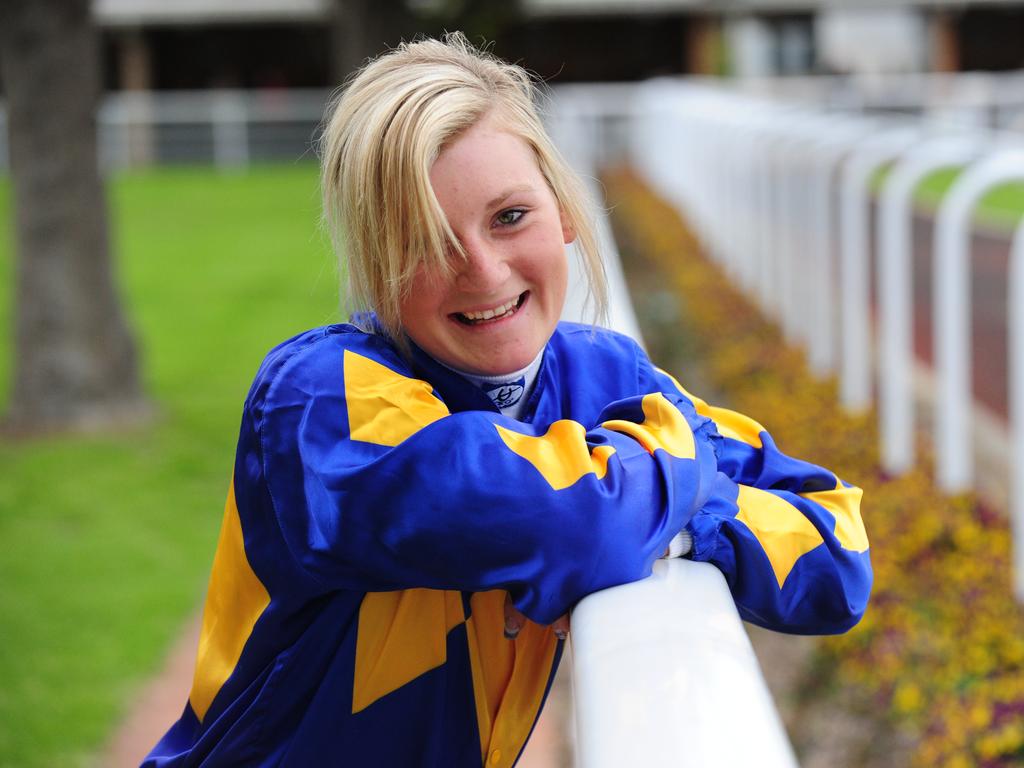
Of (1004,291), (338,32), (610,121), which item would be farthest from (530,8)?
(1004,291)

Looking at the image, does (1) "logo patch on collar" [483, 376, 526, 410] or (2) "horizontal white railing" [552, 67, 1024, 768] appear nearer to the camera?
(2) "horizontal white railing" [552, 67, 1024, 768]

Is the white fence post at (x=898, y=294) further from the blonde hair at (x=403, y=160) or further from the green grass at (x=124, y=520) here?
the blonde hair at (x=403, y=160)

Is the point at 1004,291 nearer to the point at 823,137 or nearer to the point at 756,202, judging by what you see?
the point at 756,202

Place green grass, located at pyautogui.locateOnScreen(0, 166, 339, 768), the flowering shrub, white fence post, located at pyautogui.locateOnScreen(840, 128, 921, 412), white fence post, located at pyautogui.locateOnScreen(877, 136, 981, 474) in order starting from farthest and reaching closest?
white fence post, located at pyautogui.locateOnScreen(840, 128, 921, 412), white fence post, located at pyautogui.locateOnScreen(877, 136, 981, 474), green grass, located at pyautogui.locateOnScreen(0, 166, 339, 768), the flowering shrub

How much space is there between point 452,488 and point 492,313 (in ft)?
0.80

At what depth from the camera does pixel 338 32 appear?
1723 cm

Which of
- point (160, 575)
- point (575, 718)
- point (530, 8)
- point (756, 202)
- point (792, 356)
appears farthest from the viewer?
point (530, 8)

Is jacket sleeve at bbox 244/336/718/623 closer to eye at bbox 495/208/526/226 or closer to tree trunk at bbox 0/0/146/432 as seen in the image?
eye at bbox 495/208/526/226

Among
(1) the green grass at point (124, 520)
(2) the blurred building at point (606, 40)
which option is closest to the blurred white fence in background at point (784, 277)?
(1) the green grass at point (124, 520)

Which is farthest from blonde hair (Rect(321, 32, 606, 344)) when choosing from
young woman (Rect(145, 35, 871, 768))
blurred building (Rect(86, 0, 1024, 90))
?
blurred building (Rect(86, 0, 1024, 90))

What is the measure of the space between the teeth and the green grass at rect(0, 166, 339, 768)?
0.77 feet

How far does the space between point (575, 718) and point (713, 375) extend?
5832mm

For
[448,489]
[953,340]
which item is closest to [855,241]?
[953,340]

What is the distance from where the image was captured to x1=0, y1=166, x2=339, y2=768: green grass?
387 centimetres
